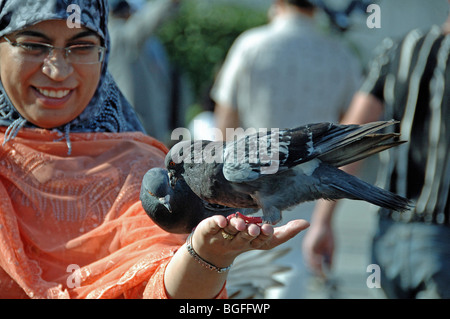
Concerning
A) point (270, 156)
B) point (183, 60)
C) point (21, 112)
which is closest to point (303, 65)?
point (21, 112)

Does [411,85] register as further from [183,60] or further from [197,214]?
[183,60]

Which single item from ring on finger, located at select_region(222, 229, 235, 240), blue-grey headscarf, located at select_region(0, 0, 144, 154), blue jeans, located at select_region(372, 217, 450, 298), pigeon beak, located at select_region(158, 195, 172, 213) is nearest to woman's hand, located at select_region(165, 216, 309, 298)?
ring on finger, located at select_region(222, 229, 235, 240)

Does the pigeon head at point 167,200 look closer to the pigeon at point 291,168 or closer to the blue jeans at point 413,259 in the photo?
the pigeon at point 291,168

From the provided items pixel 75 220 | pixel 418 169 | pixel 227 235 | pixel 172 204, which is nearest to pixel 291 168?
pixel 227 235

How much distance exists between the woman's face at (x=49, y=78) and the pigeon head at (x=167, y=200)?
26.5 inches

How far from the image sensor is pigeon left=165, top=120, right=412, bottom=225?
Answer: 2.05 meters

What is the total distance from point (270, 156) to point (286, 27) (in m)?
3.24

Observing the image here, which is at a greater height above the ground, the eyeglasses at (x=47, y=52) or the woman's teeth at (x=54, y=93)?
the eyeglasses at (x=47, y=52)

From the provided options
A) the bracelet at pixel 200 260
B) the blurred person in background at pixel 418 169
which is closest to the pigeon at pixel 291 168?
the bracelet at pixel 200 260

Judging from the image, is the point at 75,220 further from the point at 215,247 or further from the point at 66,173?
the point at 215,247

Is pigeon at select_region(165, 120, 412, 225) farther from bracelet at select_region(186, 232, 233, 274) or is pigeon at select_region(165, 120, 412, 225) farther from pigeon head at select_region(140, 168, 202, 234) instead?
bracelet at select_region(186, 232, 233, 274)

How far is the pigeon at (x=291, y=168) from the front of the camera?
6.74 feet

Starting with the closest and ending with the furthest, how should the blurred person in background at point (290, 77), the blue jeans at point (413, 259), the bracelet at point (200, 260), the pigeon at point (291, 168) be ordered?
the pigeon at point (291, 168)
the bracelet at point (200, 260)
the blue jeans at point (413, 259)
the blurred person in background at point (290, 77)

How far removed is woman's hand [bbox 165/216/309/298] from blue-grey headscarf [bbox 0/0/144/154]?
824 millimetres
